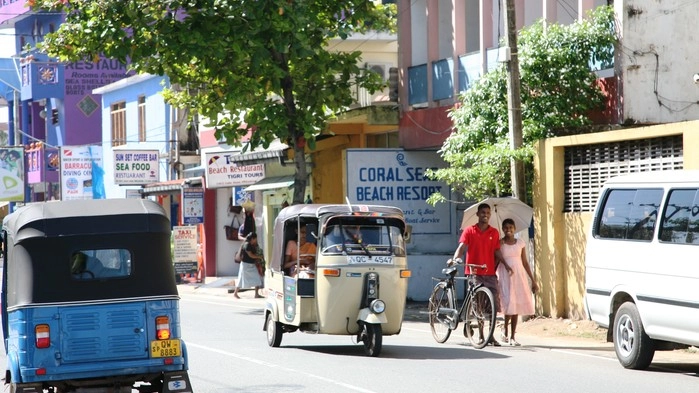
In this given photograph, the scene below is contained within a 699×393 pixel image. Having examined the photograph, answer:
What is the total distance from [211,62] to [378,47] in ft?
36.6

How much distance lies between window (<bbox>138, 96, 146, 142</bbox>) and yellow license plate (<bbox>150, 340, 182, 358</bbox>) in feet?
118

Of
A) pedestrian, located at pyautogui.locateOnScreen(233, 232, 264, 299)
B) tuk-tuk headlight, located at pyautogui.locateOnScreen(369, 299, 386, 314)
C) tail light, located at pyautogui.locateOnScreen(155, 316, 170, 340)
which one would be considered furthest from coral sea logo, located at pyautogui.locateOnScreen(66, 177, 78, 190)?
tail light, located at pyautogui.locateOnScreen(155, 316, 170, 340)

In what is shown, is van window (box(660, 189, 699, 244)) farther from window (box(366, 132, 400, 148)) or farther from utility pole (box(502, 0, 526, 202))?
window (box(366, 132, 400, 148))

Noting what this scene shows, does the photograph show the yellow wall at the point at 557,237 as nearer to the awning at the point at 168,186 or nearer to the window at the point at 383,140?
the window at the point at 383,140

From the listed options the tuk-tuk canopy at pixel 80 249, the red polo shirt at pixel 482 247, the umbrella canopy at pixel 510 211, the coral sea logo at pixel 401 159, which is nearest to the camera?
the tuk-tuk canopy at pixel 80 249

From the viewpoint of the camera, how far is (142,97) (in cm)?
4644

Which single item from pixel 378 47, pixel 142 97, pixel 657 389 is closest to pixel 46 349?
pixel 657 389

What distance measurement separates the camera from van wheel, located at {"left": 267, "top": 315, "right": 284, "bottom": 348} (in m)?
17.4

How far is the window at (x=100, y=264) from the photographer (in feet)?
36.6

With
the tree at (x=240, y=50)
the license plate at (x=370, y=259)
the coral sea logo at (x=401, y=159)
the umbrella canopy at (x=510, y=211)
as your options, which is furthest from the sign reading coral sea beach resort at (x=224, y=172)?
the license plate at (x=370, y=259)

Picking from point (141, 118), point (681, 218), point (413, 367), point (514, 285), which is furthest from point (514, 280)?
point (141, 118)

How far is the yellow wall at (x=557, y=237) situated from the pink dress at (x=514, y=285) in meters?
2.76

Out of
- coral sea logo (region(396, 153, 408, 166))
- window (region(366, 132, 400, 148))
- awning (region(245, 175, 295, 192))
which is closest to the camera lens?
coral sea logo (region(396, 153, 408, 166))

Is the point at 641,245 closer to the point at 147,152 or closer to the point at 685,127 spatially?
the point at 685,127
